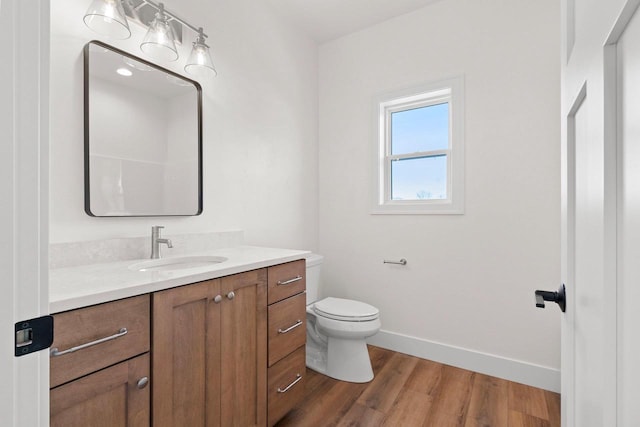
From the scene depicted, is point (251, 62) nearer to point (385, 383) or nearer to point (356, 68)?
point (356, 68)

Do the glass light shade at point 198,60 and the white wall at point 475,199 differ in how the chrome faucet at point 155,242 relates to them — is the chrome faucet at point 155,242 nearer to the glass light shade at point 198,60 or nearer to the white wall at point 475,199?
the glass light shade at point 198,60

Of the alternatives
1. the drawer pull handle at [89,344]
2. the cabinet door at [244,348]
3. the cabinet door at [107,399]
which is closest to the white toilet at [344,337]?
the cabinet door at [244,348]

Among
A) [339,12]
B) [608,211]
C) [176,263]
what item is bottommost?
[176,263]

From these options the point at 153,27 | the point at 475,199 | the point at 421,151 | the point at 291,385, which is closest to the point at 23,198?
the point at 153,27

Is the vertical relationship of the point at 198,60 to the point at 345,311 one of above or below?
above

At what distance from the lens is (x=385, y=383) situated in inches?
77.8

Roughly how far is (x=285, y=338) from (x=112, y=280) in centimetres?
85

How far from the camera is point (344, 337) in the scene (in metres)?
2.00

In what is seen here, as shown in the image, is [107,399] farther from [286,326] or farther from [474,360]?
[474,360]

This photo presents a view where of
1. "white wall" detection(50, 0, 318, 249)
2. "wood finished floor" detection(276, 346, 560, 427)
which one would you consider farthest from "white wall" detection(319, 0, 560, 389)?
"white wall" detection(50, 0, 318, 249)

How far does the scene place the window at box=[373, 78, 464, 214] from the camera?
2.23 metres

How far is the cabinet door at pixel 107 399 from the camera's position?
0.79 metres

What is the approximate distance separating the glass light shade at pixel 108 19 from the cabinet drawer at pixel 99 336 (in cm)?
119

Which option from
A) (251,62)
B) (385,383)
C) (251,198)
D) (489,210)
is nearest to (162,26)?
(251,62)
